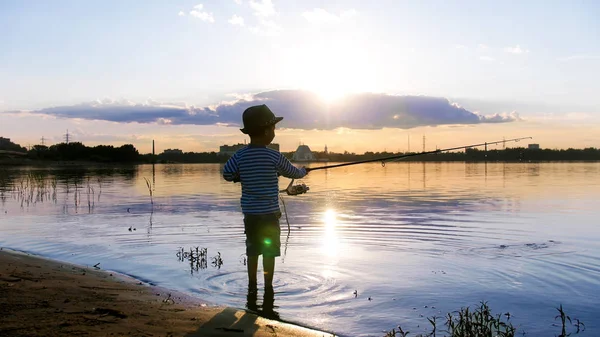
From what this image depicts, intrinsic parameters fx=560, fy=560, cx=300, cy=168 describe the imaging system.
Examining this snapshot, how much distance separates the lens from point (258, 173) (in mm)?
7289

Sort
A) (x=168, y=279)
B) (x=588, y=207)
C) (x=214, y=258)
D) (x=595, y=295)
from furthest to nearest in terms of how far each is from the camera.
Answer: (x=588, y=207) → (x=214, y=258) → (x=168, y=279) → (x=595, y=295)

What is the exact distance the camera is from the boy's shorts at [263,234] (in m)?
7.34

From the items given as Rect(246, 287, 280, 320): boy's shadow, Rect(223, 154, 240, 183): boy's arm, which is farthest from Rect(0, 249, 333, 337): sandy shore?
Rect(223, 154, 240, 183): boy's arm

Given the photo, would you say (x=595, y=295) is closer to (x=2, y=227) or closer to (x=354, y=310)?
(x=354, y=310)

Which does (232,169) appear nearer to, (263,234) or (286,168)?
(286,168)

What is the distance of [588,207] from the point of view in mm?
21844

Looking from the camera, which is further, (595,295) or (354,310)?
(595,295)

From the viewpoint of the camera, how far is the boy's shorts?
7.34m

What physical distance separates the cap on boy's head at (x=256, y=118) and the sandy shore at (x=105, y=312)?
2307mm

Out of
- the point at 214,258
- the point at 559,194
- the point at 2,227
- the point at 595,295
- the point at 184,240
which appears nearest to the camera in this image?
the point at 595,295

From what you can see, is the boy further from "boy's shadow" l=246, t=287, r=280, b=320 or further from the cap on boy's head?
"boy's shadow" l=246, t=287, r=280, b=320

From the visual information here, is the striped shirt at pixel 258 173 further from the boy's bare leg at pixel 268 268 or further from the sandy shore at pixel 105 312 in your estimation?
the sandy shore at pixel 105 312

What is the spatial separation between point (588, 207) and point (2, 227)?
20655mm

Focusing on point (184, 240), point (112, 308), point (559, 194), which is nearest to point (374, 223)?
point (184, 240)
